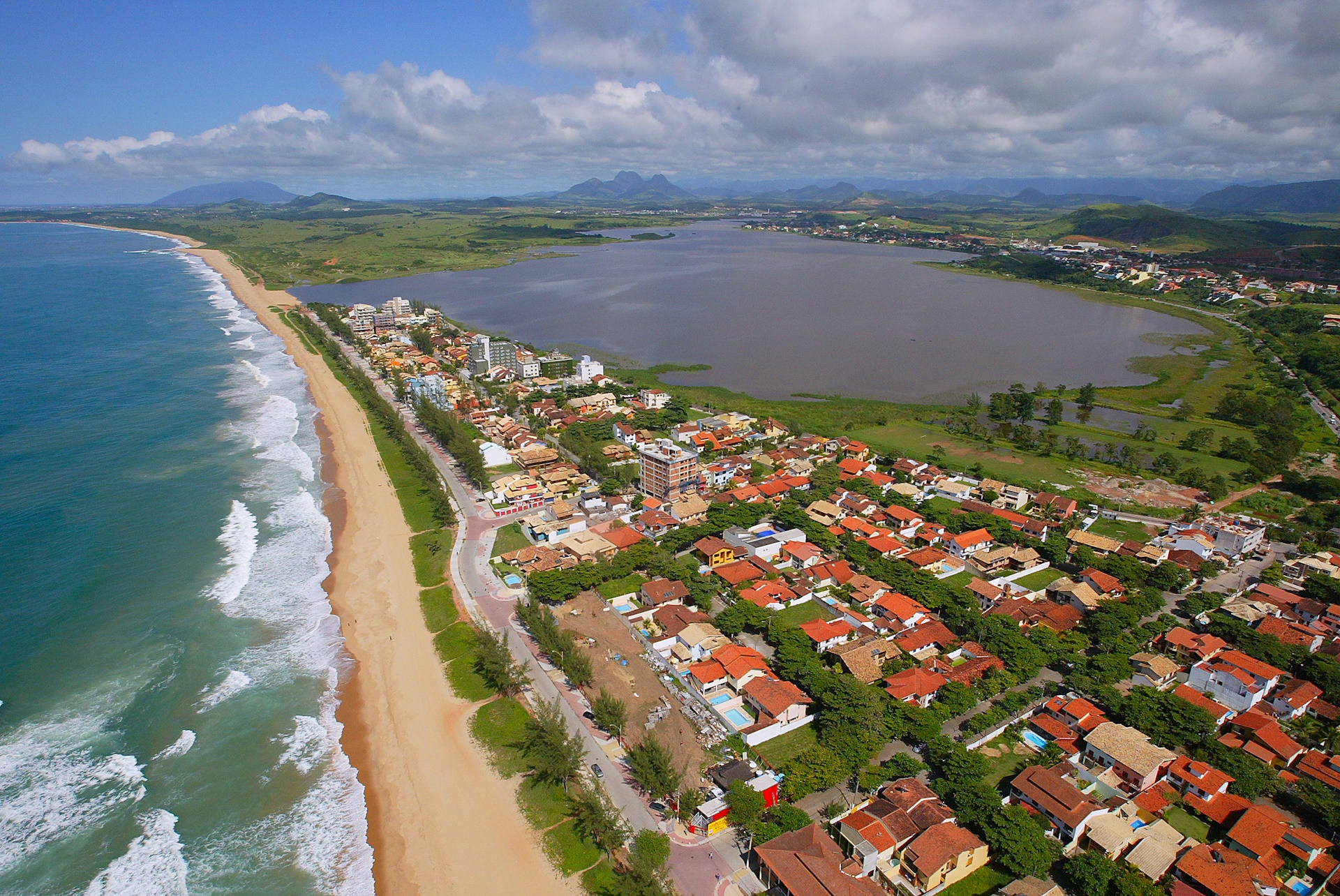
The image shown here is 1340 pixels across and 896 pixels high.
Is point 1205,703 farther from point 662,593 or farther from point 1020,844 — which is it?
point 662,593

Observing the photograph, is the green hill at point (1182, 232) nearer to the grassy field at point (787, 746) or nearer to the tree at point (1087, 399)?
the tree at point (1087, 399)

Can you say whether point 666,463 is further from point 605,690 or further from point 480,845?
point 480,845

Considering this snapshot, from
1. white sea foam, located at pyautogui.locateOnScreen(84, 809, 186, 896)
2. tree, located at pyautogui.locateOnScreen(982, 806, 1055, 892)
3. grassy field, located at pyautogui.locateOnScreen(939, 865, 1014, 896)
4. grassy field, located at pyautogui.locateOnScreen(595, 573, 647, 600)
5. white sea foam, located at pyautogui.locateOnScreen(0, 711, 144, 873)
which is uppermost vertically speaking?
tree, located at pyautogui.locateOnScreen(982, 806, 1055, 892)

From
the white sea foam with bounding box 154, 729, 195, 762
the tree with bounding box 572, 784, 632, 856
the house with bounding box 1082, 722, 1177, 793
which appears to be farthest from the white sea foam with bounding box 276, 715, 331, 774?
the house with bounding box 1082, 722, 1177, 793

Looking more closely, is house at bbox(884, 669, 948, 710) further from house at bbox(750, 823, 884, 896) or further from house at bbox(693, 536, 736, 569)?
house at bbox(693, 536, 736, 569)

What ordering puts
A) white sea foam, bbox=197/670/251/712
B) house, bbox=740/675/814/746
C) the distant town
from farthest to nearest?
white sea foam, bbox=197/670/251/712
house, bbox=740/675/814/746
the distant town

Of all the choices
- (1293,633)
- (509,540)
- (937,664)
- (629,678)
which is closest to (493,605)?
(509,540)

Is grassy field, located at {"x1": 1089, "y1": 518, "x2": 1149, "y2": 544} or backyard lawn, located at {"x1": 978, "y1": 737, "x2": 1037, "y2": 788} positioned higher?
grassy field, located at {"x1": 1089, "y1": 518, "x2": 1149, "y2": 544}
